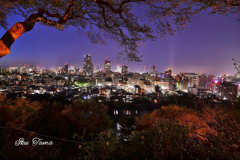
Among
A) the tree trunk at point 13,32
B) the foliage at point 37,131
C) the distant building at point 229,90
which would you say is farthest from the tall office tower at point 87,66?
the tree trunk at point 13,32

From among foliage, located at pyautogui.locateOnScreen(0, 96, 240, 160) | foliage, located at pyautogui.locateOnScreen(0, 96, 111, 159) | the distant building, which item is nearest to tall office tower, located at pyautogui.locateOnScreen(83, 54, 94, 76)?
the distant building

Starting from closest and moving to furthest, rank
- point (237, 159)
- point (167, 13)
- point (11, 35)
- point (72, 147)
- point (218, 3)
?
point (237, 159)
point (11, 35)
point (218, 3)
point (167, 13)
point (72, 147)

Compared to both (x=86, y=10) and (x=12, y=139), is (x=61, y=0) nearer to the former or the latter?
(x=86, y=10)

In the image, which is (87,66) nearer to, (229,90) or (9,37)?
(229,90)

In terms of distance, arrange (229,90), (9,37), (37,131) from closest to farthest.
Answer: (9,37), (37,131), (229,90)

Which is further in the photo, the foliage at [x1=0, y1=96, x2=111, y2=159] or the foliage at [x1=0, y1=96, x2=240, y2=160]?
the foliage at [x1=0, y1=96, x2=111, y2=159]

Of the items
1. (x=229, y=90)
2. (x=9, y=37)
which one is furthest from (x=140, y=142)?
(x=229, y=90)

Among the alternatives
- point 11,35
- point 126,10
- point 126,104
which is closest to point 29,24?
point 11,35

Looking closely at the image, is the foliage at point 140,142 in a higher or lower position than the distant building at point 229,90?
lower

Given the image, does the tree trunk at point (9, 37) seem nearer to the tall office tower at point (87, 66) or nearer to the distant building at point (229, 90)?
the distant building at point (229, 90)

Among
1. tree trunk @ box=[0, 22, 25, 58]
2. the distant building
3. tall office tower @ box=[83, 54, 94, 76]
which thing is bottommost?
the distant building

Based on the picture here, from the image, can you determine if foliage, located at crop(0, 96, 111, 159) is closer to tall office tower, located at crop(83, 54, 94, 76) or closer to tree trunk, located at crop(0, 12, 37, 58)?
tree trunk, located at crop(0, 12, 37, 58)
